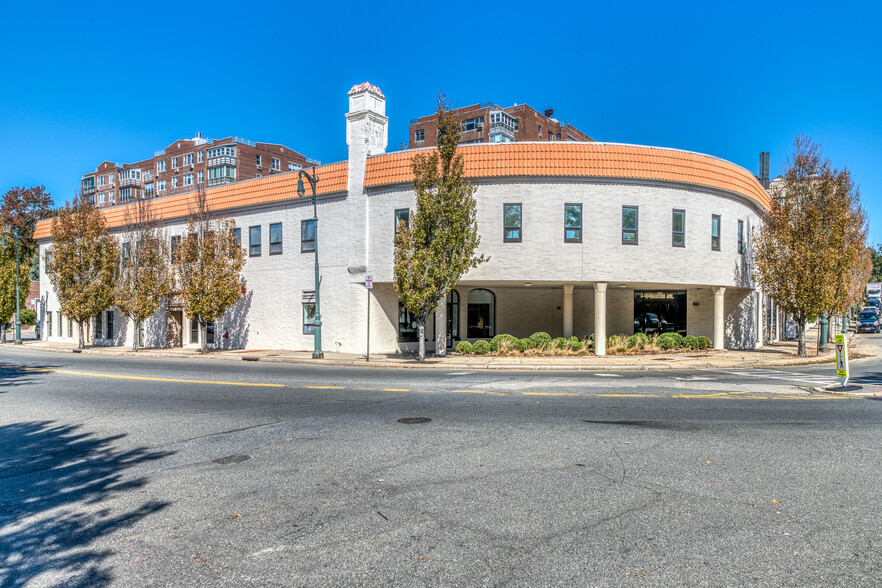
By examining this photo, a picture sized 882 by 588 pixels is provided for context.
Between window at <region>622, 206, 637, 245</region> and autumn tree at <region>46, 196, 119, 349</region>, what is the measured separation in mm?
26924

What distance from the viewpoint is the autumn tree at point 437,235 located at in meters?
22.1

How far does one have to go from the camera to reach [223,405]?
39.5 ft

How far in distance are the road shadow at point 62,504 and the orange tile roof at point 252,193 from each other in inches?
767

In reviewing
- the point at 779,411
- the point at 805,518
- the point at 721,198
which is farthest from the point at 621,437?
the point at 721,198

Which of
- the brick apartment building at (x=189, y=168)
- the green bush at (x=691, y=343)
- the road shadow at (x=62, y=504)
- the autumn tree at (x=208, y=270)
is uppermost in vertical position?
the brick apartment building at (x=189, y=168)

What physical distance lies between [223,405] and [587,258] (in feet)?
54.2

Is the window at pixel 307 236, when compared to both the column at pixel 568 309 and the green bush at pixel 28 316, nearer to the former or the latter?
the column at pixel 568 309

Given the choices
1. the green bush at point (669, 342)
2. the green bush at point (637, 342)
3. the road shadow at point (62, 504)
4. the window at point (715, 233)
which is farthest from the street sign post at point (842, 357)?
the road shadow at point (62, 504)

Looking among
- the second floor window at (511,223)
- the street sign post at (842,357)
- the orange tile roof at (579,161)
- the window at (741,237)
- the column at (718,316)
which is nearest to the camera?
the street sign post at (842,357)

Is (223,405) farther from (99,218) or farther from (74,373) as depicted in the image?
(99,218)

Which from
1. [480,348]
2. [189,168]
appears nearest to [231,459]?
[480,348]

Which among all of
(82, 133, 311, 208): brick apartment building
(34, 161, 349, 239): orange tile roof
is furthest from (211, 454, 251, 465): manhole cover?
(82, 133, 311, 208): brick apartment building

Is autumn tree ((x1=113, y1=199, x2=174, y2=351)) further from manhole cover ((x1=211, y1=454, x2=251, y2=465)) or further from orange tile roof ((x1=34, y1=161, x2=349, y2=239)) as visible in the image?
manhole cover ((x1=211, y1=454, x2=251, y2=465))

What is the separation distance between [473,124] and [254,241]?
44.2 m
